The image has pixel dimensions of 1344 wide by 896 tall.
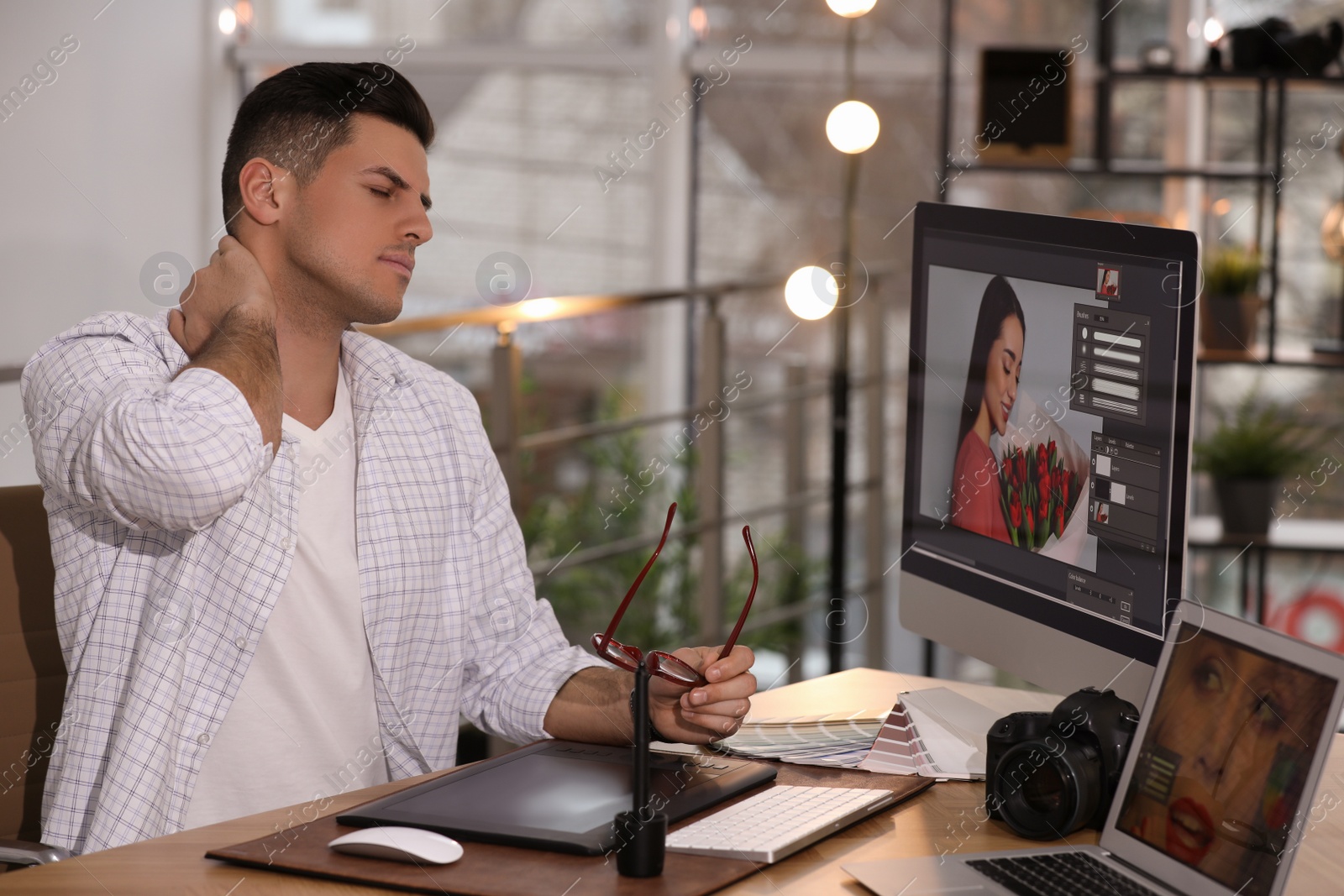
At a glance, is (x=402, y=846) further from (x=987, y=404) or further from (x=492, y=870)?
(x=987, y=404)

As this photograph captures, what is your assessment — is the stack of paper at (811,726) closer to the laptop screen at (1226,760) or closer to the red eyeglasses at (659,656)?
the red eyeglasses at (659,656)

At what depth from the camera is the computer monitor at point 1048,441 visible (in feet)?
3.54

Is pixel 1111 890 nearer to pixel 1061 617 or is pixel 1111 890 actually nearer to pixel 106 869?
pixel 1061 617

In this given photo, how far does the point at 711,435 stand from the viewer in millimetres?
3148

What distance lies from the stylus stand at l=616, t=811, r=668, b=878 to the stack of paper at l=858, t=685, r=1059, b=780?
0.33m

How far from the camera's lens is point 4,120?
3678mm

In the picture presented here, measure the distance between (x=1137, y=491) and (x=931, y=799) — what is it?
31 centimetres

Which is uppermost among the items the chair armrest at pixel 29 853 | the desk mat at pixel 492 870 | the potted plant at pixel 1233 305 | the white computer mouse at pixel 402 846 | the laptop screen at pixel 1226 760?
the potted plant at pixel 1233 305

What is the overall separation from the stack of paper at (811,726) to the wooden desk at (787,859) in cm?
10

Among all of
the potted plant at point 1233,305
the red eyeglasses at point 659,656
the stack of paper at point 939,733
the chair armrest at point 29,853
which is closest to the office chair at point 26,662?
the chair armrest at point 29,853

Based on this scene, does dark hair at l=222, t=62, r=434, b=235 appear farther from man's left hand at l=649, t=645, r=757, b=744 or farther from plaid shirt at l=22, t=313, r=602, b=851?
man's left hand at l=649, t=645, r=757, b=744

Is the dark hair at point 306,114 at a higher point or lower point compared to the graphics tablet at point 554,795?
higher

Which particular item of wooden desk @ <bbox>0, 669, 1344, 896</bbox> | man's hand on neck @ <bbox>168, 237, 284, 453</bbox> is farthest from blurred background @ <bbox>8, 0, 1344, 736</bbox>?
wooden desk @ <bbox>0, 669, 1344, 896</bbox>

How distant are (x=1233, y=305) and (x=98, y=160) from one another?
128 inches
